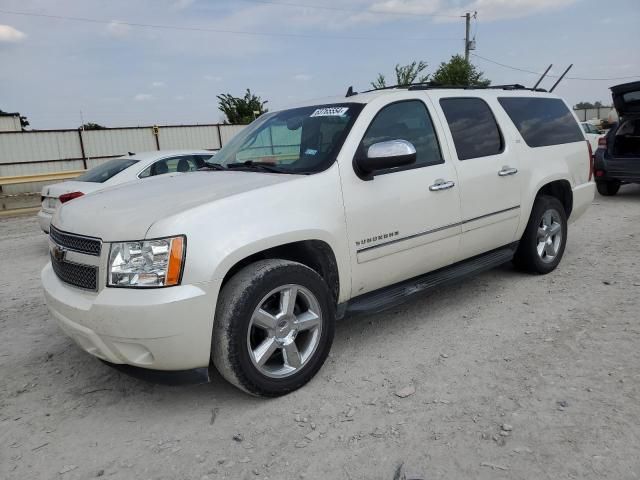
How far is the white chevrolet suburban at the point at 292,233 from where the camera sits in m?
2.65

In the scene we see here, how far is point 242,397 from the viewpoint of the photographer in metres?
3.11

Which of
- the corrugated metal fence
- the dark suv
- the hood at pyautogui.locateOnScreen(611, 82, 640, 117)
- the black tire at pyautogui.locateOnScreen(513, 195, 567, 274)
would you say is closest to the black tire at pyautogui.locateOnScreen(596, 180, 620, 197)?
the dark suv

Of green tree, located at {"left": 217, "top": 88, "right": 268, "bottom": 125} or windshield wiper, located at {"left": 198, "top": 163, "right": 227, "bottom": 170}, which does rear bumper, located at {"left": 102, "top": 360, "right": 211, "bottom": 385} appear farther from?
green tree, located at {"left": 217, "top": 88, "right": 268, "bottom": 125}

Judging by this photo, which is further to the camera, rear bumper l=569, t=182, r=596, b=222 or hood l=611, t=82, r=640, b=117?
hood l=611, t=82, r=640, b=117

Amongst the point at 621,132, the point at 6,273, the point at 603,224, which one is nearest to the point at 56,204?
the point at 6,273

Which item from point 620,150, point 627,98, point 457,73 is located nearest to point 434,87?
point 627,98

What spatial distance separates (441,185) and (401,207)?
459 millimetres

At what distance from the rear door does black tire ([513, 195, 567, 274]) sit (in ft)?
1.12

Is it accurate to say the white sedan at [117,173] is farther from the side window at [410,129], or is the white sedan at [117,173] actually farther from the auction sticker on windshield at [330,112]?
the side window at [410,129]

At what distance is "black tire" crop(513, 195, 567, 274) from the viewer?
15.9 ft

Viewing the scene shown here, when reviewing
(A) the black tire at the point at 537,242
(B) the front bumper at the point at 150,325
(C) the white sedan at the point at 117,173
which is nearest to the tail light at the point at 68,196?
(C) the white sedan at the point at 117,173

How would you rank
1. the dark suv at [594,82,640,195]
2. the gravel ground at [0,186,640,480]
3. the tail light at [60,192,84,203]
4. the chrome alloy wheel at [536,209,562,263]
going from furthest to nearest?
the dark suv at [594,82,640,195] < the tail light at [60,192,84,203] < the chrome alloy wheel at [536,209,562,263] < the gravel ground at [0,186,640,480]

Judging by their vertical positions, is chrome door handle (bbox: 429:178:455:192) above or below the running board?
above

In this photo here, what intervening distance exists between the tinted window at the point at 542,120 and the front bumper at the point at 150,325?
3.47 m
